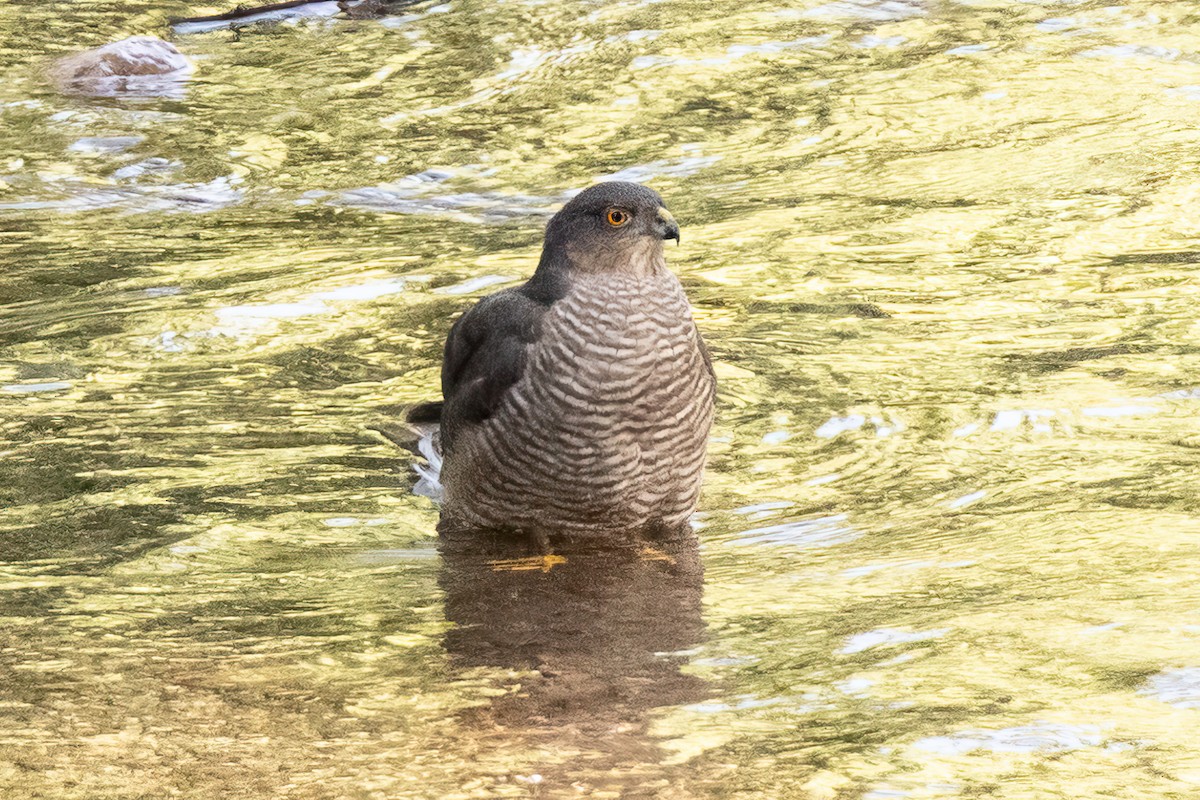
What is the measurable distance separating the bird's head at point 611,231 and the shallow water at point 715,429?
1004mm

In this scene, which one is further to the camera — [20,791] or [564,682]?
[564,682]

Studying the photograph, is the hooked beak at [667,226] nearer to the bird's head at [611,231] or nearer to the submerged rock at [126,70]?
the bird's head at [611,231]

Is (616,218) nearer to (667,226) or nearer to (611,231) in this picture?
(611,231)

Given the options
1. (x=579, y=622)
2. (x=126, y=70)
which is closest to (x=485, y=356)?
(x=579, y=622)

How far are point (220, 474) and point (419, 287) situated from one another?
2871 mm

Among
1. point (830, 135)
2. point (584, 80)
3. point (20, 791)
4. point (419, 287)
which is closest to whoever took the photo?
point (20, 791)

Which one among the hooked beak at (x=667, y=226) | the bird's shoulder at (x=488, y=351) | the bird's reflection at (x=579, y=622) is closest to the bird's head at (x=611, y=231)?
the hooked beak at (x=667, y=226)

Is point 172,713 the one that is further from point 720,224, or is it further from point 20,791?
point 720,224

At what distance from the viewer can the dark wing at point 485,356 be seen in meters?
5.67

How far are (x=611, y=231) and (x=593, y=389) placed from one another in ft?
1.83

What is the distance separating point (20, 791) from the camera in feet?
12.6

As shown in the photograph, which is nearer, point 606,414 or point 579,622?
point 579,622

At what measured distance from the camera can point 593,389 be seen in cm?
548

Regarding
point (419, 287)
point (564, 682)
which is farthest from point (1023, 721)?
point (419, 287)
